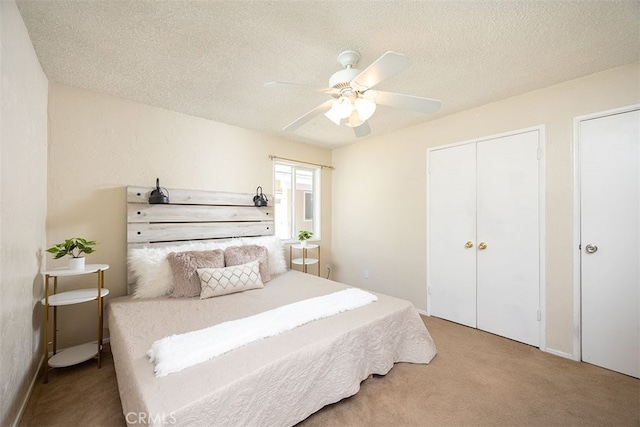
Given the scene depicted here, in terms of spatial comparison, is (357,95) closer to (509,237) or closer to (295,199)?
(509,237)

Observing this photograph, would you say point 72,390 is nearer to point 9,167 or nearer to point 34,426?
point 34,426

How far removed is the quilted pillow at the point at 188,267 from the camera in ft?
7.57

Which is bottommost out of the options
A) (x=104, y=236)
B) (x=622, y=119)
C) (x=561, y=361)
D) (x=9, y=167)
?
(x=561, y=361)

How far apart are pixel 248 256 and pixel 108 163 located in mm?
1606

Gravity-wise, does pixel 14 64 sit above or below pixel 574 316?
above

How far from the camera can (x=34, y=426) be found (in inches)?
57.9

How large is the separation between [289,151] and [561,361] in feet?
12.2

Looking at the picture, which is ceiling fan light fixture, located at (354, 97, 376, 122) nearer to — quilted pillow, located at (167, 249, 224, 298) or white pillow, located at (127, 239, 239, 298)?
quilted pillow, located at (167, 249, 224, 298)

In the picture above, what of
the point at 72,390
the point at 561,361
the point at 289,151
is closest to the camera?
the point at 72,390

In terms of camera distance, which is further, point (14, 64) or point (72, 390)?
point (72, 390)

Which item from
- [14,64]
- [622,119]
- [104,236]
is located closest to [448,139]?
[622,119]

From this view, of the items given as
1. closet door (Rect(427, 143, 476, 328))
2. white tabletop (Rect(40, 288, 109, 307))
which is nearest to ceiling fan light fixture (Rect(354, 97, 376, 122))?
closet door (Rect(427, 143, 476, 328))

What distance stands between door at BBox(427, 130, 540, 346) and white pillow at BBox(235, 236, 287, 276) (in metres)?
1.84

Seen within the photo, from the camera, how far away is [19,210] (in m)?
A: 1.54
